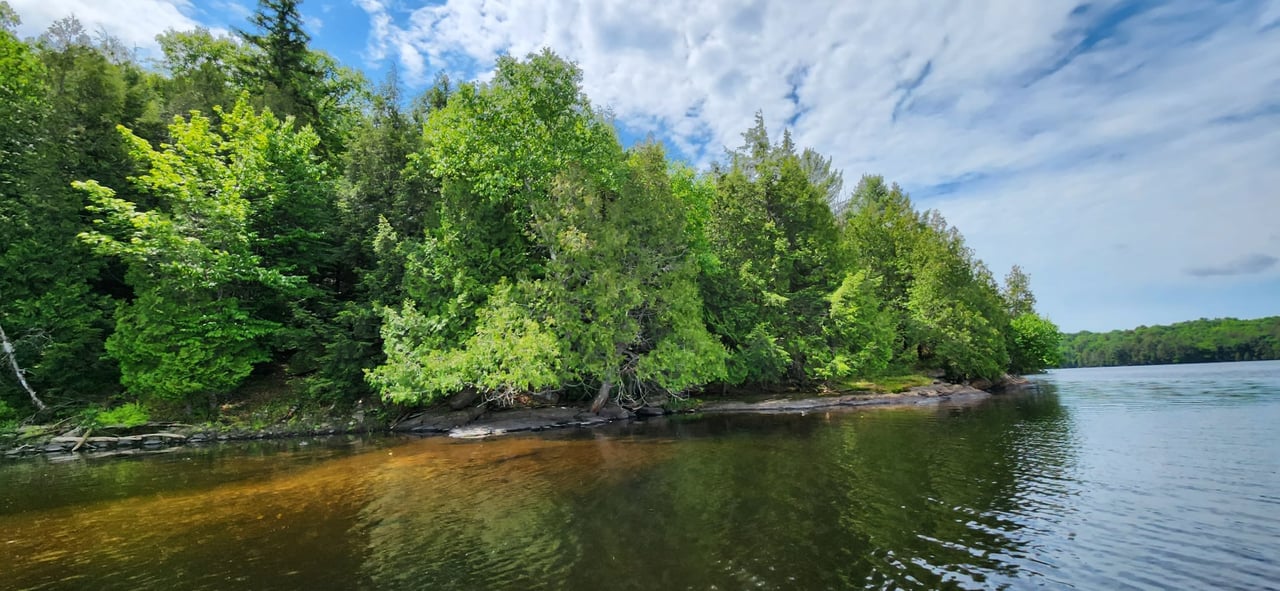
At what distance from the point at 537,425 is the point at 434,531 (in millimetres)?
15176

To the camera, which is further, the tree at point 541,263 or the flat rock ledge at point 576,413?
the flat rock ledge at point 576,413

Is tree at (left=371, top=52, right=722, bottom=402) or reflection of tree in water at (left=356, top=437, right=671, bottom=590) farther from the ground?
tree at (left=371, top=52, right=722, bottom=402)

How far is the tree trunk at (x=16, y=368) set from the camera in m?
22.3

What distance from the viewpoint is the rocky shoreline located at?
71.7ft

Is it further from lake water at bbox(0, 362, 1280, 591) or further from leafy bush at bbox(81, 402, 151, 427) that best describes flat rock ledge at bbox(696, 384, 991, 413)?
leafy bush at bbox(81, 402, 151, 427)

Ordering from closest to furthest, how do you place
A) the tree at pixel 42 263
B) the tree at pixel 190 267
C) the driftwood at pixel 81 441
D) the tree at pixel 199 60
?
the driftwood at pixel 81 441 < the tree at pixel 42 263 < the tree at pixel 190 267 < the tree at pixel 199 60

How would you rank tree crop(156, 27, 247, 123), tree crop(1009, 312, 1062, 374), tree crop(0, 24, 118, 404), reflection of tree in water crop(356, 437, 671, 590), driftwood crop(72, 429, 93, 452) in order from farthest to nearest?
tree crop(1009, 312, 1062, 374)
tree crop(156, 27, 247, 123)
tree crop(0, 24, 118, 404)
driftwood crop(72, 429, 93, 452)
reflection of tree in water crop(356, 437, 671, 590)

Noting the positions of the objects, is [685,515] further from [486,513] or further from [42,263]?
[42,263]

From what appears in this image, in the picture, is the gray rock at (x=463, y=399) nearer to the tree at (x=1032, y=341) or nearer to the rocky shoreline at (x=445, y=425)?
the rocky shoreline at (x=445, y=425)

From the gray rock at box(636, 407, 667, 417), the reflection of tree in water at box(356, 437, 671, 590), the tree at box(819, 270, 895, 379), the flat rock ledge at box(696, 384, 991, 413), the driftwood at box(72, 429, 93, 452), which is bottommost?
the driftwood at box(72, 429, 93, 452)

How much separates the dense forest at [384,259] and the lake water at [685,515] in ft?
21.3

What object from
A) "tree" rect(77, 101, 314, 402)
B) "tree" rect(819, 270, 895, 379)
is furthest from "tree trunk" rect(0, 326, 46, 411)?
"tree" rect(819, 270, 895, 379)

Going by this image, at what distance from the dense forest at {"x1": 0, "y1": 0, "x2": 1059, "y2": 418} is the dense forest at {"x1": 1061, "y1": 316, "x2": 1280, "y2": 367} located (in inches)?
3878

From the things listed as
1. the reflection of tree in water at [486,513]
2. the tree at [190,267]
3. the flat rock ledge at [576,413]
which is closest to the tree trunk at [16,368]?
the tree at [190,267]
